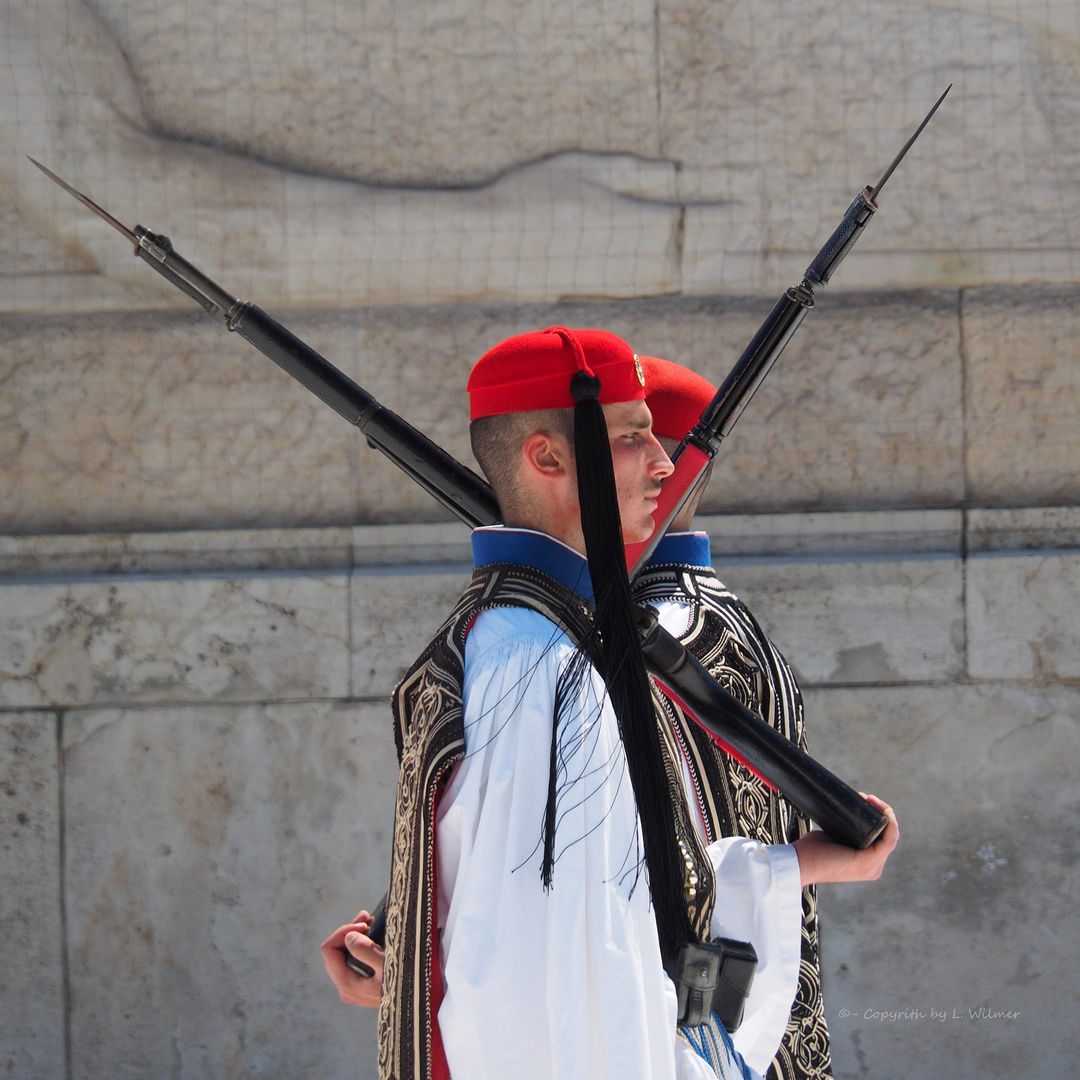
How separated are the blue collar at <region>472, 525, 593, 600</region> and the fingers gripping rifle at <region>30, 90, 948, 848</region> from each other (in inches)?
6.5

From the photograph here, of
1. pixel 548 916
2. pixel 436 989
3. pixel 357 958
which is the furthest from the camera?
pixel 357 958

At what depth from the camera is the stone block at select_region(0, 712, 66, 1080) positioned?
3.37 metres

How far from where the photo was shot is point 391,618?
337 cm

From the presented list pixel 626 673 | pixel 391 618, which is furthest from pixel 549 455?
pixel 391 618

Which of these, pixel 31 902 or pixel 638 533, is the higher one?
pixel 638 533

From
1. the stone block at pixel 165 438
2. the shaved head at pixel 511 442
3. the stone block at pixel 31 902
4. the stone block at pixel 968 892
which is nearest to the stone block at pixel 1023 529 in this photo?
the stone block at pixel 968 892

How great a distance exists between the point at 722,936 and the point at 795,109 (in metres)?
2.67

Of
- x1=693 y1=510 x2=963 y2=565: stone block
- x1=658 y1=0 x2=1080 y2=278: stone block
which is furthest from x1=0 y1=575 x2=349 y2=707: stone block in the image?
x1=658 y1=0 x2=1080 y2=278: stone block

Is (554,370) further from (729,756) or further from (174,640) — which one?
(174,640)

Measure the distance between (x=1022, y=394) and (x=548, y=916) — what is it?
9.17 feet

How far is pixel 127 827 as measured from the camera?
3.38 metres

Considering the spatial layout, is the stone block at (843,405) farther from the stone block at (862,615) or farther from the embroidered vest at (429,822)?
the embroidered vest at (429,822)

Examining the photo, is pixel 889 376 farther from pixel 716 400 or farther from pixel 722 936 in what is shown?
pixel 722 936

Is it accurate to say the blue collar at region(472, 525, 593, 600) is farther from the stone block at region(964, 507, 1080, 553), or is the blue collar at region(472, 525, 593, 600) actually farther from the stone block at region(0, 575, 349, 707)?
the stone block at region(964, 507, 1080, 553)
